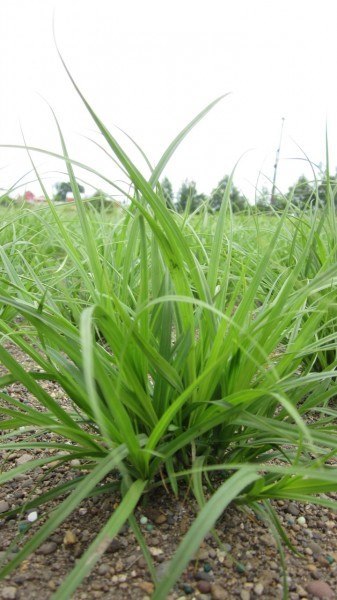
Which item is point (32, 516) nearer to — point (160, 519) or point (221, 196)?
point (160, 519)

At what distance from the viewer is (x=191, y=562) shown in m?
0.75

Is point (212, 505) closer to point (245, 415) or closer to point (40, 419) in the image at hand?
point (245, 415)

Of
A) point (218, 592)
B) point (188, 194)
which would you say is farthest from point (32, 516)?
point (188, 194)

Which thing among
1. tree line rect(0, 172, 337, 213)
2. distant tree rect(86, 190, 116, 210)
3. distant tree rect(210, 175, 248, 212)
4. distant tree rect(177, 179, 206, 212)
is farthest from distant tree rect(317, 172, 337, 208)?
distant tree rect(86, 190, 116, 210)

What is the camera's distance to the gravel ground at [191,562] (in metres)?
0.71

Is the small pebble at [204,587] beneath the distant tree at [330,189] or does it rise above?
beneath

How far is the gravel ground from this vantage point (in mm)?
710

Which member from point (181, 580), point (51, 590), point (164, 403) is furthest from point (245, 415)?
point (51, 590)

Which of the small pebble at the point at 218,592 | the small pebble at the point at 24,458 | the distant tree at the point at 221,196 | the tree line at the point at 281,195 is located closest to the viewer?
the small pebble at the point at 218,592

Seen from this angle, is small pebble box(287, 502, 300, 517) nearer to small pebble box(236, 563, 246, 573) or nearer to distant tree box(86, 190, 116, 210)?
small pebble box(236, 563, 246, 573)

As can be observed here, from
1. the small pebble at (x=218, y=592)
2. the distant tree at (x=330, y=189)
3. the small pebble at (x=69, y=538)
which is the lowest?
the small pebble at (x=218, y=592)

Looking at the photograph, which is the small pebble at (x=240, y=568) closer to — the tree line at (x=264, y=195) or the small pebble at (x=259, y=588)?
the small pebble at (x=259, y=588)

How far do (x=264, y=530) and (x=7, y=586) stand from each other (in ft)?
1.29

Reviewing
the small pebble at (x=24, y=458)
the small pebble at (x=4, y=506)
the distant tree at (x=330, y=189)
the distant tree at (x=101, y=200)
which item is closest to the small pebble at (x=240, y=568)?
the small pebble at (x=4, y=506)
